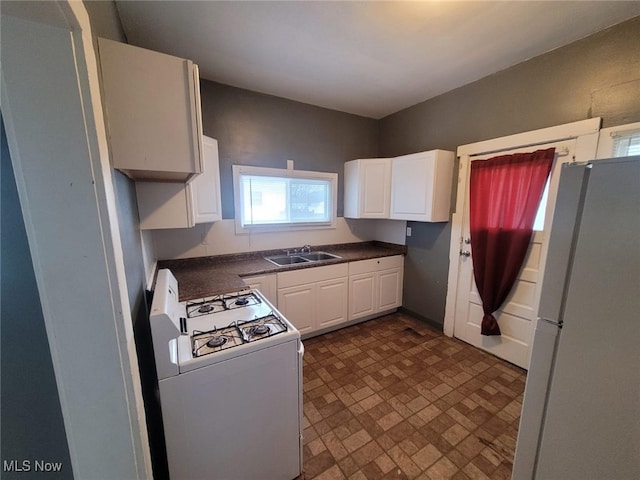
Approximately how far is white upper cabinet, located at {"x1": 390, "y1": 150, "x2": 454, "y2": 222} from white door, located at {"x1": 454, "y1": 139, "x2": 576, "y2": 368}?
0.18 metres

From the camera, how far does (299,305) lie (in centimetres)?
249

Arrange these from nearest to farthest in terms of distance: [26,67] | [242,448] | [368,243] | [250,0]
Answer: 1. [26,67]
2. [242,448]
3. [250,0]
4. [368,243]

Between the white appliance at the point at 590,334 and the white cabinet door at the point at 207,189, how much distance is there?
2158mm

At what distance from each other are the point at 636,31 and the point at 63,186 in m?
2.97

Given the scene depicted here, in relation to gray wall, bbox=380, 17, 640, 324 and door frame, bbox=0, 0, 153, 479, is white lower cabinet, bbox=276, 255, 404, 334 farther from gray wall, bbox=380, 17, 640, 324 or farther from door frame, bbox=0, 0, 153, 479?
door frame, bbox=0, 0, 153, 479

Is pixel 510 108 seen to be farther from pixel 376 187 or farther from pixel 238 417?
pixel 238 417

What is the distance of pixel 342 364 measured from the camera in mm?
2236

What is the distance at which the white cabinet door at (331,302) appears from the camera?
8.55ft

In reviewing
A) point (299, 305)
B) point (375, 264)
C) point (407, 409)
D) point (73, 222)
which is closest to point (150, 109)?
point (73, 222)

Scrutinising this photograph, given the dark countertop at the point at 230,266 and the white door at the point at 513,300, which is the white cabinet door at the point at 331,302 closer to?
the dark countertop at the point at 230,266

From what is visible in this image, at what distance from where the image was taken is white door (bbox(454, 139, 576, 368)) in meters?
1.92

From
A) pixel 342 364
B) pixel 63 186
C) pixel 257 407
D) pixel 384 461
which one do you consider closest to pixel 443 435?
pixel 384 461

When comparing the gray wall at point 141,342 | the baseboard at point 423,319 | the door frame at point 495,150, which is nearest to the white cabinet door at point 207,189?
the gray wall at point 141,342

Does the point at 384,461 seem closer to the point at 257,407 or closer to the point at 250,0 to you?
the point at 257,407
